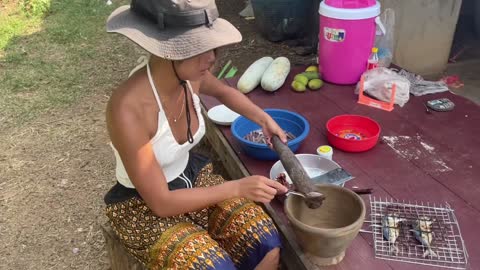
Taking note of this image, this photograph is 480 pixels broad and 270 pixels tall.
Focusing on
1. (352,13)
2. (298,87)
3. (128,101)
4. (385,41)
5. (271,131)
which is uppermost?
(128,101)

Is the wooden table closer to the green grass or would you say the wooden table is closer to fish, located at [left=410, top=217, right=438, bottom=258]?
fish, located at [left=410, top=217, right=438, bottom=258]

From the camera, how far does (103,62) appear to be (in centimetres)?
514

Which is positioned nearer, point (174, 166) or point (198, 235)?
point (198, 235)

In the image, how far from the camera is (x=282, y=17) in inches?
198

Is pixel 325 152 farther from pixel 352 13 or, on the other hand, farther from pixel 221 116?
pixel 352 13

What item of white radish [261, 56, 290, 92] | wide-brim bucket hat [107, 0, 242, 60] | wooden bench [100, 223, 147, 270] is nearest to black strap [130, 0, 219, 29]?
wide-brim bucket hat [107, 0, 242, 60]

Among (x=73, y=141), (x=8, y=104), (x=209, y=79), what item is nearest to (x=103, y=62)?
(x=8, y=104)

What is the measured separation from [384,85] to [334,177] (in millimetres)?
989

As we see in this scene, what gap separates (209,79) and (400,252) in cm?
112

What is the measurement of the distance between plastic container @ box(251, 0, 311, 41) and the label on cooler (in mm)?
1951

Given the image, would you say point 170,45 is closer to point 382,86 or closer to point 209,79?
point 209,79

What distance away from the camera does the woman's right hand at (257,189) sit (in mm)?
1721

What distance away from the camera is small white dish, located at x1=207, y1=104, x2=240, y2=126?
2.78m

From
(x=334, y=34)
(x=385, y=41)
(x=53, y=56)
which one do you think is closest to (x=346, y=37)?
(x=334, y=34)
